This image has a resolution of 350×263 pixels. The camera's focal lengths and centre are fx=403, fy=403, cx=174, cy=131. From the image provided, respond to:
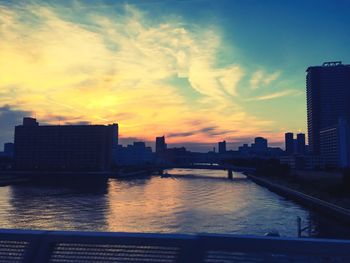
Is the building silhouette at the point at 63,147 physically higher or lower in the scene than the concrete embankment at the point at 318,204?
higher

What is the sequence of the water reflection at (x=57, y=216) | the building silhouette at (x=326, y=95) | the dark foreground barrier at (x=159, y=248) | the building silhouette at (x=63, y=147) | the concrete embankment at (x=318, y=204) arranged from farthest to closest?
the building silhouette at (x=326, y=95), the building silhouette at (x=63, y=147), the concrete embankment at (x=318, y=204), the water reflection at (x=57, y=216), the dark foreground barrier at (x=159, y=248)

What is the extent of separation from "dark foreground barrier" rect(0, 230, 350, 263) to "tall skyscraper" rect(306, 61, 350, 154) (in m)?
99.2

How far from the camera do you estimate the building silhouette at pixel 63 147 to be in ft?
228

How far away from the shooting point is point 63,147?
70.5 metres

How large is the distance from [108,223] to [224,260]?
15489 mm

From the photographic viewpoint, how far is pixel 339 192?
1004 inches

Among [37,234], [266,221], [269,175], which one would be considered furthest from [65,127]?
[37,234]

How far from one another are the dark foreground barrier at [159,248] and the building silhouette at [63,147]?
67705mm

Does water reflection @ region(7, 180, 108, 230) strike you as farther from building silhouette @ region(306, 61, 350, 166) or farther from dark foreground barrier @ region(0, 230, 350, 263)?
building silhouette @ region(306, 61, 350, 166)

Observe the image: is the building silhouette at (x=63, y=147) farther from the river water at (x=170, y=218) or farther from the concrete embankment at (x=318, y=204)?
the river water at (x=170, y=218)

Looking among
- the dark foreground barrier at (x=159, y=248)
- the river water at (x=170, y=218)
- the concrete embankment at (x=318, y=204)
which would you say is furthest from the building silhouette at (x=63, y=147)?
the dark foreground barrier at (x=159, y=248)

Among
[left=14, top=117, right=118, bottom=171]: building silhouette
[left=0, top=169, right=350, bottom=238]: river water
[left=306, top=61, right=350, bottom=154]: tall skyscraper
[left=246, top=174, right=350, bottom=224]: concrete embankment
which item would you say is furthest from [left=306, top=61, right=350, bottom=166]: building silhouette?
[left=0, top=169, right=350, bottom=238]: river water

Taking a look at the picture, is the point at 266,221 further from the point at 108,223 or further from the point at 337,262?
the point at 337,262

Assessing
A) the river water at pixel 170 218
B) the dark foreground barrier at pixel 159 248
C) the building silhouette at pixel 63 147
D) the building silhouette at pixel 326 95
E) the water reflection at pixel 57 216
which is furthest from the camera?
the building silhouette at pixel 326 95
